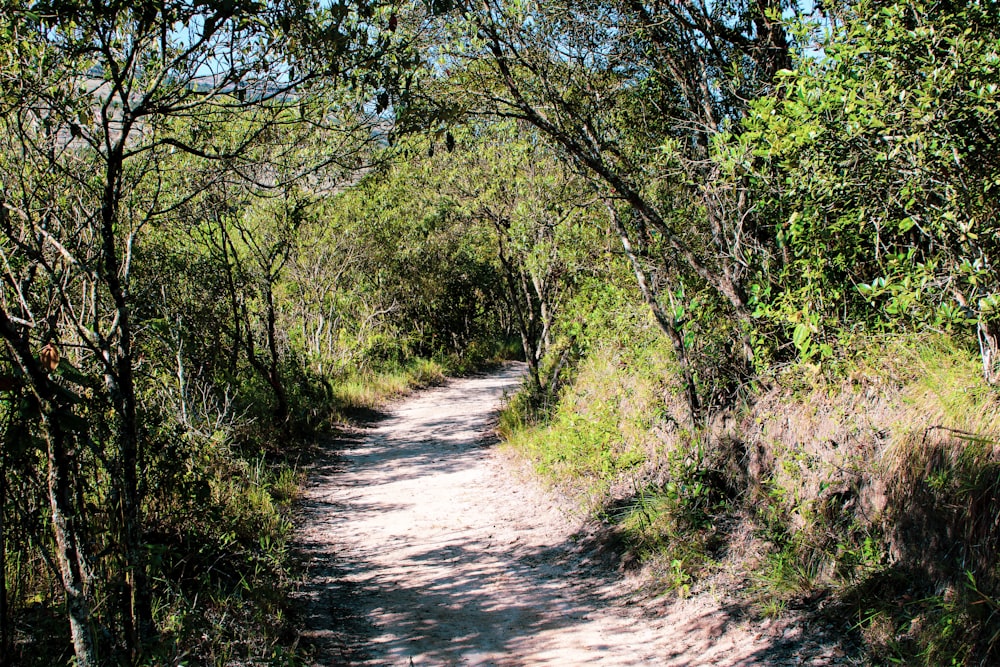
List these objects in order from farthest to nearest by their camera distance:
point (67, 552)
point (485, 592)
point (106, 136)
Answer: point (485, 592) → point (106, 136) → point (67, 552)

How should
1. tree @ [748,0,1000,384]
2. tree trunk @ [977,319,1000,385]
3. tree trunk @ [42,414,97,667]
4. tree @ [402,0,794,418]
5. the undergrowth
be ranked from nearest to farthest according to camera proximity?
tree trunk @ [42,414,97,667]
the undergrowth
tree @ [748,0,1000,384]
tree trunk @ [977,319,1000,385]
tree @ [402,0,794,418]

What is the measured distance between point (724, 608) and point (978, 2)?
4.24m

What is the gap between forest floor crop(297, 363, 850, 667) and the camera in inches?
189

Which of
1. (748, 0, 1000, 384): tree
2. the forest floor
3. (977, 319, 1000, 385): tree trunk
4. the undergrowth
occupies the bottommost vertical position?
the forest floor

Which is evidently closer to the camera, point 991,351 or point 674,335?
point 991,351

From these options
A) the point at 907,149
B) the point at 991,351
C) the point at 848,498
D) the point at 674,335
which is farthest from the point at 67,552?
the point at 991,351

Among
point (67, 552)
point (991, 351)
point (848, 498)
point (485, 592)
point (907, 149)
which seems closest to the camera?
point (67, 552)

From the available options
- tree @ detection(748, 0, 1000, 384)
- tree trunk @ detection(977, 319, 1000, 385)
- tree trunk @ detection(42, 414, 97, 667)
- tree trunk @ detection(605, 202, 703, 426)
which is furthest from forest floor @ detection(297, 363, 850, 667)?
tree @ detection(748, 0, 1000, 384)

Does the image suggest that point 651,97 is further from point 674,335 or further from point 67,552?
point 67,552

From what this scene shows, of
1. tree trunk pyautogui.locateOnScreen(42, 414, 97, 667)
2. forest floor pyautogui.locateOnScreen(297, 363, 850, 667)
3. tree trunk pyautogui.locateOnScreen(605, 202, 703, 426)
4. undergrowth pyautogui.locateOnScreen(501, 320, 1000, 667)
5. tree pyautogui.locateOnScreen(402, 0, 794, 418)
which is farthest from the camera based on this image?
tree trunk pyautogui.locateOnScreen(605, 202, 703, 426)

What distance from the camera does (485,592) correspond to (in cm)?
603

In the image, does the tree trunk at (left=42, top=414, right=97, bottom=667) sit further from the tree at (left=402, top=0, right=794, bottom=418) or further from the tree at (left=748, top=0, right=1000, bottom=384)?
the tree at (left=748, top=0, right=1000, bottom=384)

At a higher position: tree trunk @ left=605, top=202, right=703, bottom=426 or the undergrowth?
tree trunk @ left=605, top=202, right=703, bottom=426

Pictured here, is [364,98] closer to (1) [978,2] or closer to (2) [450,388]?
(1) [978,2]
